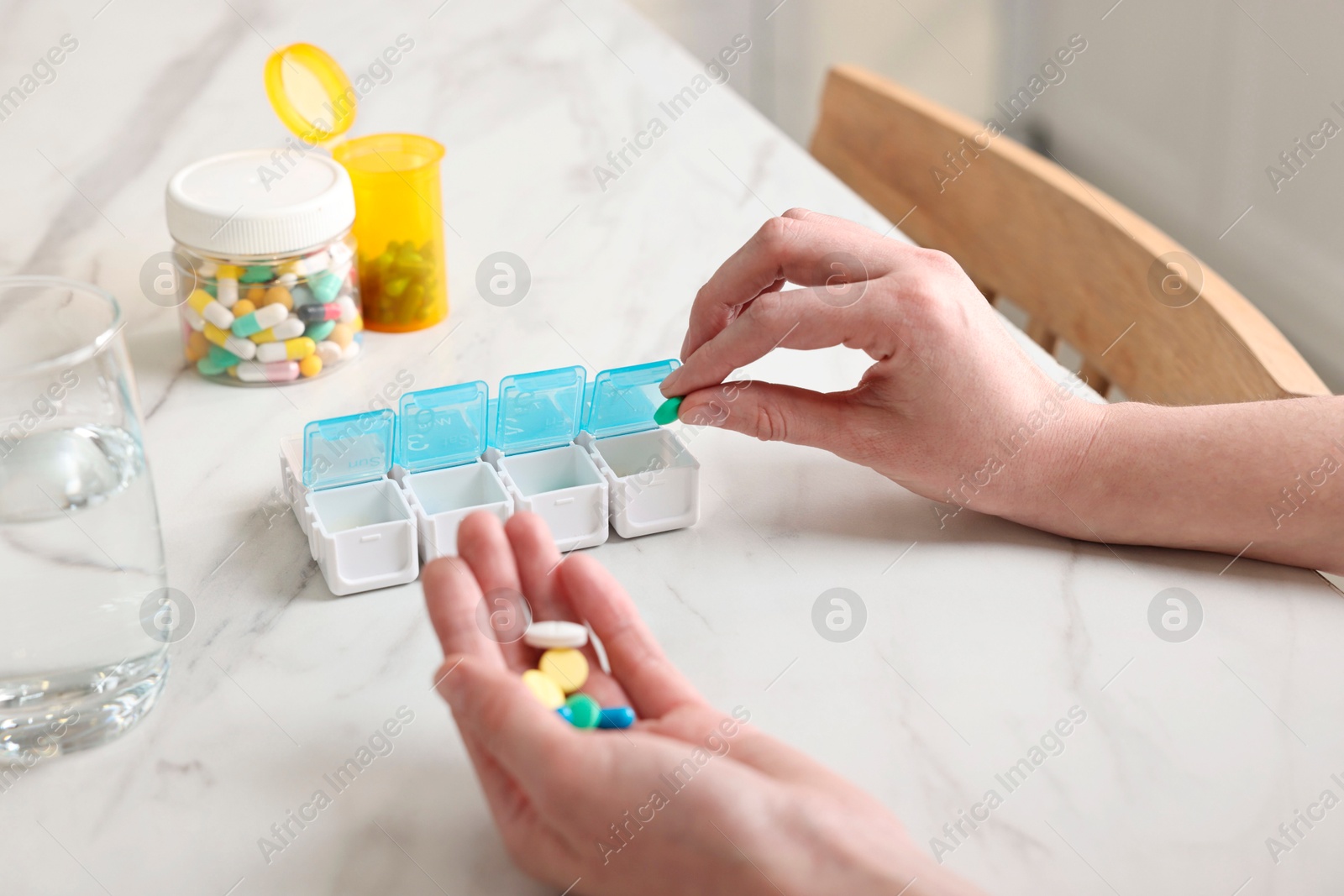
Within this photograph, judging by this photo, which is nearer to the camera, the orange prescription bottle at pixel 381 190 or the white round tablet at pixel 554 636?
the white round tablet at pixel 554 636

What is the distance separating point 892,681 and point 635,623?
175mm

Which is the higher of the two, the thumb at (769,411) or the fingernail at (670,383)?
the thumb at (769,411)

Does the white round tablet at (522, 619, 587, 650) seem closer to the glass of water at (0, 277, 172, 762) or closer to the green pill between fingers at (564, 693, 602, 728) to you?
the green pill between fingers at (564, 693, 602, 728)

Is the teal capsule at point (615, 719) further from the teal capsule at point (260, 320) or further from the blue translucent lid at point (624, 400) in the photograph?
the teal capsule at point (260, 320)

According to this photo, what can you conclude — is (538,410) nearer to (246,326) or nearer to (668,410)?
(668,410)

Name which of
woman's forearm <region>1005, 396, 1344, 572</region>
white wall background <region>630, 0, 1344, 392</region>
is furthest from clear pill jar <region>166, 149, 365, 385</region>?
white wall background <region>630, 0, 1344, 392</region>

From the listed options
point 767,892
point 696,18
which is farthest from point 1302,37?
point 767,892

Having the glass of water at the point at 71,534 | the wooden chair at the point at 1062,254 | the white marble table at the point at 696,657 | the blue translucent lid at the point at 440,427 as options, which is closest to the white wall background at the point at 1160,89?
the wooden chair at the point at 1062,254

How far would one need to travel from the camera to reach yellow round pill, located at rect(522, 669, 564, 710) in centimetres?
60

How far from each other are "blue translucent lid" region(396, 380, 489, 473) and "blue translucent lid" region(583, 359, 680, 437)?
3.2 inches

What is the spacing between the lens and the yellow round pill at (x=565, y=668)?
627 millimetres

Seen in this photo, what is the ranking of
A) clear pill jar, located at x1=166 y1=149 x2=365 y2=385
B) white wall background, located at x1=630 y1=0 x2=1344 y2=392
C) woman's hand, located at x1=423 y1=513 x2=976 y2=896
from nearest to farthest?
woman's hand, located at x1=423 y1=513 x2=976 y2=896 → clear pill jar, located at x1=166 y1=149 x2=365 y2=385 → white wall background, located at x1=630 y1=0 x2=1344 y2=392

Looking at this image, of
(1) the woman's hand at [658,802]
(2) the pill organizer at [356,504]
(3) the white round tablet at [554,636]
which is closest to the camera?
(1) the woman's hand at [658,802]

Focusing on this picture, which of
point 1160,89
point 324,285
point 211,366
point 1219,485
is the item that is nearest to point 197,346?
point 211,366
